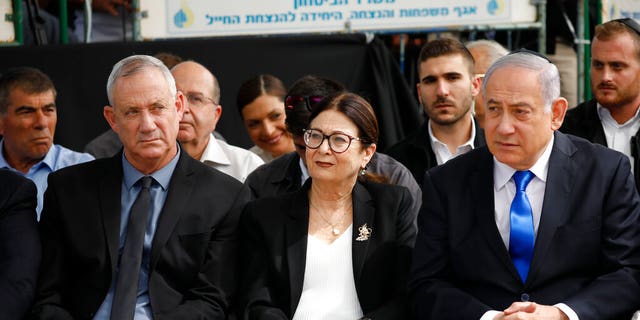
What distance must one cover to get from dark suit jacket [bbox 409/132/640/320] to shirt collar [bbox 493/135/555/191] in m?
0.03

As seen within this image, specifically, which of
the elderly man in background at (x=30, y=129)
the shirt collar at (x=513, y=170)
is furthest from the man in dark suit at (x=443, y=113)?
the elderly man in background at (x=30, y=129)

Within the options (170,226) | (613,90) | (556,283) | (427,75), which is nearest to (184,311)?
(170,226)

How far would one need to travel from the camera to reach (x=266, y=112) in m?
5.55

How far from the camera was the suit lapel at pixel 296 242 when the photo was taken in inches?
153

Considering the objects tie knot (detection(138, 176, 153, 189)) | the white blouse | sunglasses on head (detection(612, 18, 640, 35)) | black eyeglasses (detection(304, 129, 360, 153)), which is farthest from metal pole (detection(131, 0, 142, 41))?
sunglasses on head (detection(612, 18, 640, 35))

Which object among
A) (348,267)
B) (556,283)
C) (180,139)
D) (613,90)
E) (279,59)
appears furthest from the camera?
(279,59)

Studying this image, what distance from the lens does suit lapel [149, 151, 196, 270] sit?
3.92 meters

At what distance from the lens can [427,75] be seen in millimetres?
5246

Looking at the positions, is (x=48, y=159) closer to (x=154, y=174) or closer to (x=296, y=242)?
(x=154, y=174)

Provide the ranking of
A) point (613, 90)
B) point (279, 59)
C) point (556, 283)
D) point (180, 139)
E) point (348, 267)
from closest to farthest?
point (556, 283)
point (348, 267)
point (613, 90)
point (180, 139)
point (279, 59)

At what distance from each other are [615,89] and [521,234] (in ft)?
5.35

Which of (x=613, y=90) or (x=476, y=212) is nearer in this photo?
(x=476, y=212)

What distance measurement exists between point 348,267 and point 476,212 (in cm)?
59

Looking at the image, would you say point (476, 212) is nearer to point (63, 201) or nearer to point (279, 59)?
point (63, 201)
